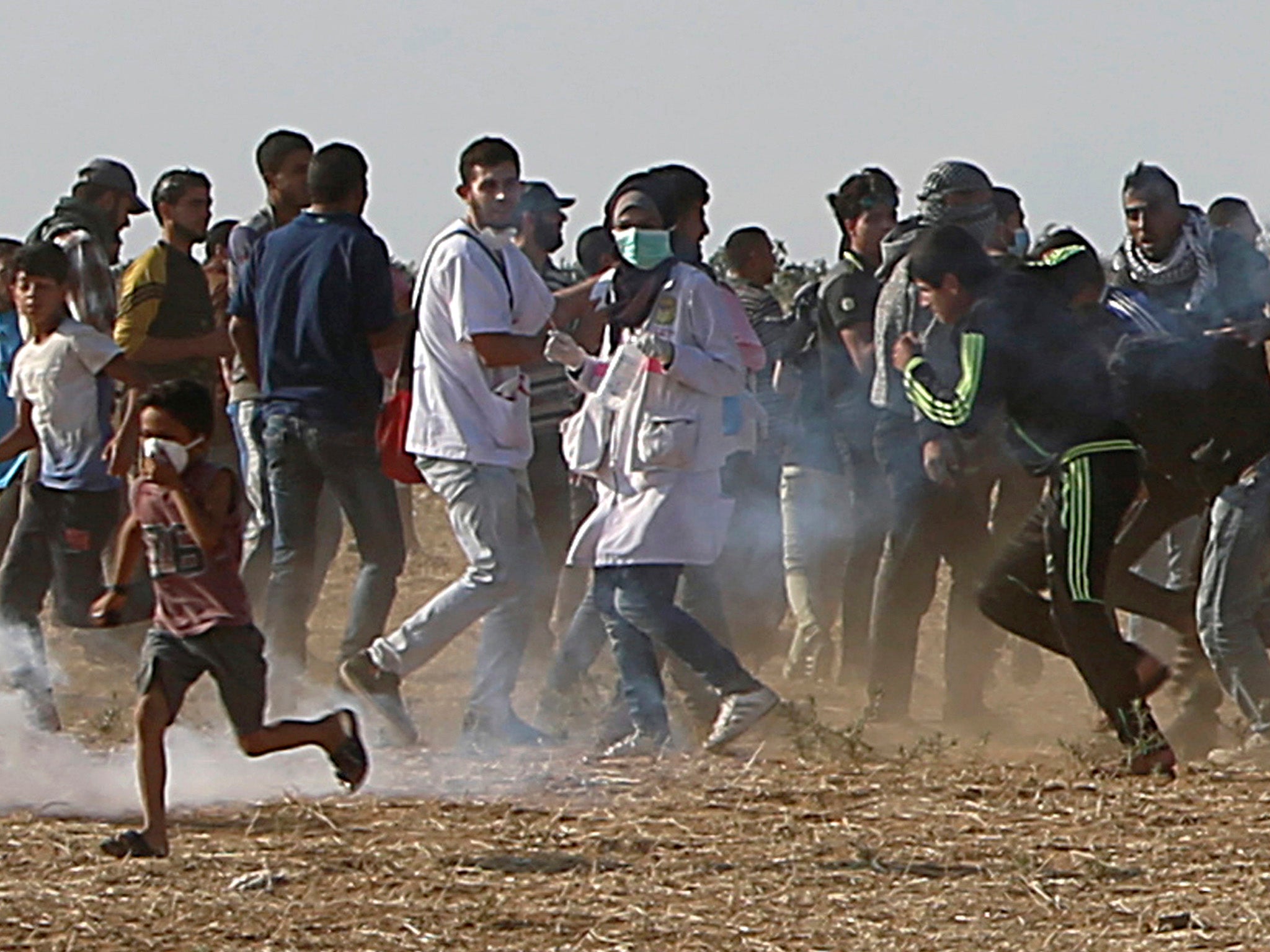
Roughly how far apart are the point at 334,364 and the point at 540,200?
180 centimetres

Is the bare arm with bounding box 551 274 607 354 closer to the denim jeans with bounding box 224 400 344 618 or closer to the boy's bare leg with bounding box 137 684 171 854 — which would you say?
the denim jeans with bounding box 224 400 344 618

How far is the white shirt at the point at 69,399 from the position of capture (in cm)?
891

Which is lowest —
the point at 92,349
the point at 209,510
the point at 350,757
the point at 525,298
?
the point at 350,757

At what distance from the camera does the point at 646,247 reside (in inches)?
324

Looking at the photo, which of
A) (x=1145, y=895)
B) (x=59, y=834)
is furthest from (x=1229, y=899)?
(x=59, y=834)

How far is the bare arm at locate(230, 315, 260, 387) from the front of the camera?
361 inches

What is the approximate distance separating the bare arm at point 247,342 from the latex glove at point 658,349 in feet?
5.35

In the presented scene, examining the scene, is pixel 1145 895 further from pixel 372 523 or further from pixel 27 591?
pixel 27 591

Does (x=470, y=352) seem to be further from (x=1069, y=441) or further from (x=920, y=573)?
(x=920, y=573)

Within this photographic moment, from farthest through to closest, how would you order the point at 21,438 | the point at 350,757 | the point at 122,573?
the point at 21,438, the point at 350,757, the point at 122,573

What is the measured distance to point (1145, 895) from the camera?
591 centimetres

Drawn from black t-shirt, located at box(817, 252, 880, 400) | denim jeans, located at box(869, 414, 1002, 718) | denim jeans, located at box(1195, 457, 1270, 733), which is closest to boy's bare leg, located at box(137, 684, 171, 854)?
denim jeans, located at box(1195, 457, 1270, 733)

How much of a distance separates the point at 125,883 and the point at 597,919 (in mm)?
1119

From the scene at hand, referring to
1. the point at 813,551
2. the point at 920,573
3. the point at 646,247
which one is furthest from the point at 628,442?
the point at 813,551
